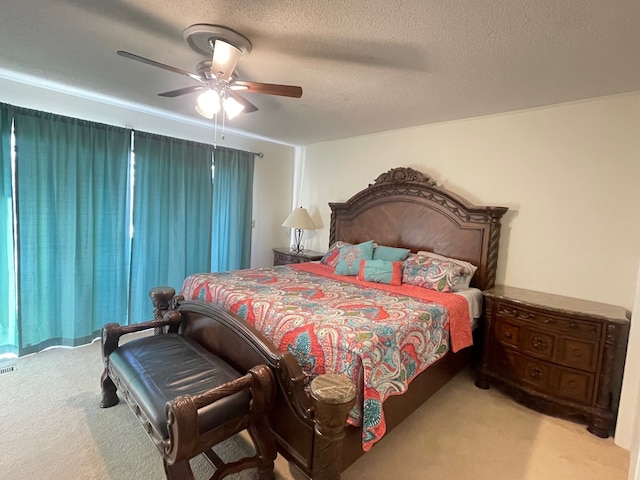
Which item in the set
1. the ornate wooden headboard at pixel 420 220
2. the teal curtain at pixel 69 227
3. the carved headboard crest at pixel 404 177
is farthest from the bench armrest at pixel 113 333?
the carved headboard crest at pixel 404 177

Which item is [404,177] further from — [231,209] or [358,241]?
[231,209]

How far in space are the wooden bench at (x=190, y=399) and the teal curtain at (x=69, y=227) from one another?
1365 mm

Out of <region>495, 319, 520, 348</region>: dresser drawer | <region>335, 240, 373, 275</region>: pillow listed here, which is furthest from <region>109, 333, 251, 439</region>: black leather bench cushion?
<region>495, 319, 520, 348</region>: dresser drawer

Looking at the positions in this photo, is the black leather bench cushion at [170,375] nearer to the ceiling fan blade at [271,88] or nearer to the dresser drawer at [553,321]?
the ceiling fan blade at [271,88]

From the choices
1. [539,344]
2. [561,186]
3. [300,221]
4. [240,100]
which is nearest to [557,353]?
[539,344]

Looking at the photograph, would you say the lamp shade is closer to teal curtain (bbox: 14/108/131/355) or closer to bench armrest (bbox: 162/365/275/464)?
teal curtain (bbox: 14/108/131/355)

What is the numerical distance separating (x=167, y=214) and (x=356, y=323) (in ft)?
9.25

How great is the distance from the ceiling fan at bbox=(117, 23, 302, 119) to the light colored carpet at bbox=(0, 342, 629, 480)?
2148 millimetres

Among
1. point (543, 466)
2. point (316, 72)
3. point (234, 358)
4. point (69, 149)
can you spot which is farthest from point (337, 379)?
point (69, 149)

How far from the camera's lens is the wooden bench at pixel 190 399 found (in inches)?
53.3

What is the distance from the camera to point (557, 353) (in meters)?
2.29

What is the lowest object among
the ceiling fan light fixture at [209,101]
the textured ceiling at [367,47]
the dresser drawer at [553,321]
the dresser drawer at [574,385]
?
the dresser drawer at [574,385]

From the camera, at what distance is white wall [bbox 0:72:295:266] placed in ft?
9.36

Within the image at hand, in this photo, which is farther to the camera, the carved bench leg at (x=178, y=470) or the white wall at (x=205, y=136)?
the white wall at (x=205, y=136)
